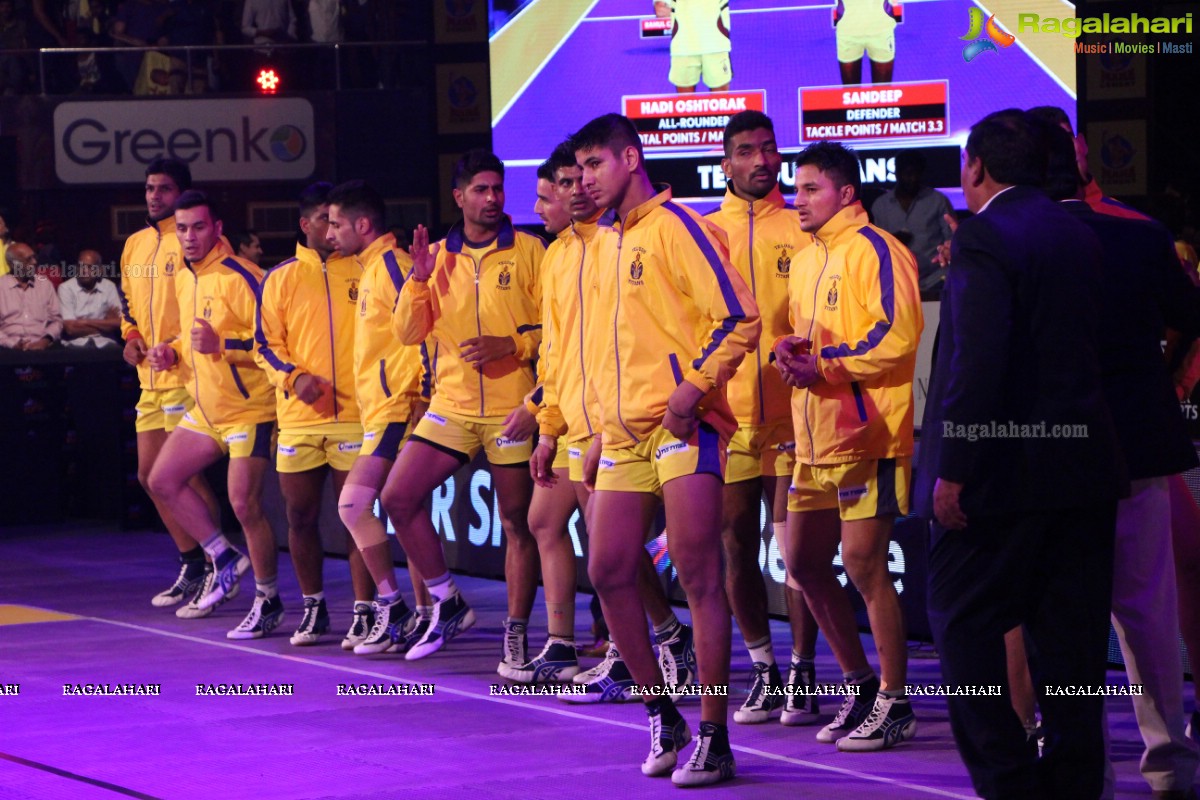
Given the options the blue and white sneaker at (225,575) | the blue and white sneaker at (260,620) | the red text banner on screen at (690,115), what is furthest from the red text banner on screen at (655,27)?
the blue and white sneaker at (260,620)

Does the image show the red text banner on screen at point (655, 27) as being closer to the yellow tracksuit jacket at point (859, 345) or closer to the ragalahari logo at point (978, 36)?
the ragalahari logo at point (978, 36)

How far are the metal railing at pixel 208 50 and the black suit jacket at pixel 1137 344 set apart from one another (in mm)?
12823

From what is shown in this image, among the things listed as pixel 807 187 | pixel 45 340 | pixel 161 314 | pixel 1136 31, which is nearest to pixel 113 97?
pixel 45 340

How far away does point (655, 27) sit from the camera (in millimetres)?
11320

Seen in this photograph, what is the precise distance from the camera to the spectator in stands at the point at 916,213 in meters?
10.7

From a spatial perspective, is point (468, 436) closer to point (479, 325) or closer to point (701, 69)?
point (479, 325)

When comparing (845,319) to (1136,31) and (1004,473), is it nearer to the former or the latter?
(1004,473)

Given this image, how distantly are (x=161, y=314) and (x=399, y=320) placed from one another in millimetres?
2578

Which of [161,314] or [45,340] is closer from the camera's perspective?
[161,314]

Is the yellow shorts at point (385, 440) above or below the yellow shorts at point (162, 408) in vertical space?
below

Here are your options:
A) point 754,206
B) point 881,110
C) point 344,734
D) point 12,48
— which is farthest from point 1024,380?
point 12,48

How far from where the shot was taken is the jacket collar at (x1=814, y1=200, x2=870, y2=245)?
227 inches

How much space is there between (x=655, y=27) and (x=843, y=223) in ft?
19.3

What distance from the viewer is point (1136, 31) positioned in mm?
10492
